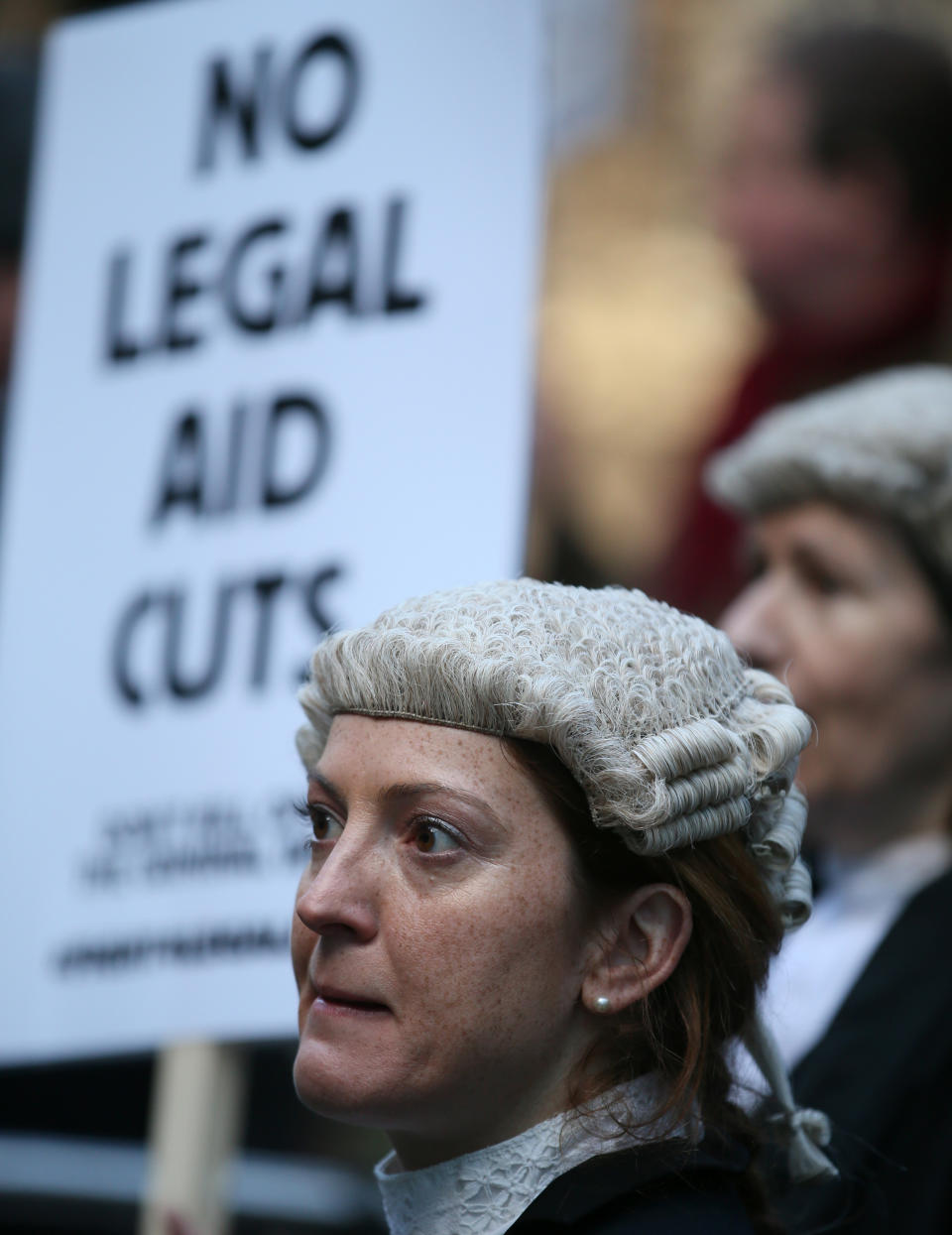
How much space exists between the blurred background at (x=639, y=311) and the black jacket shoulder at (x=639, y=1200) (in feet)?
6.50

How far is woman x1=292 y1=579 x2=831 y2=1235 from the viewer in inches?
69.9

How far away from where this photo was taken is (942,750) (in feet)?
9.83

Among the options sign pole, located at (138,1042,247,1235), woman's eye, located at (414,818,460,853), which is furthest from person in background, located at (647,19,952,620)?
woman's eye, located at (414,818,460,853)

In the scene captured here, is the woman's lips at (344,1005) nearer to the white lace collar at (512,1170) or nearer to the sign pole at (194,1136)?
the white lace collar at (512,1170)

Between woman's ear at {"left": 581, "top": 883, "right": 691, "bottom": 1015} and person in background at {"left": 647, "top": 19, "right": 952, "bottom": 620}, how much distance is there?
211cm

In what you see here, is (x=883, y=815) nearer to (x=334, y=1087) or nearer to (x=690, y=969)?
(x=690, y=969)

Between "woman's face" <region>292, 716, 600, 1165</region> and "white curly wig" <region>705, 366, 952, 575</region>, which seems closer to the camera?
"woman's face" <region>292, 716, 600, 1165</region>

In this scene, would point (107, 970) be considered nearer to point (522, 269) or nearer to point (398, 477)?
point (398, 477)

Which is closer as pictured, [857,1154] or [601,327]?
[857,1154]

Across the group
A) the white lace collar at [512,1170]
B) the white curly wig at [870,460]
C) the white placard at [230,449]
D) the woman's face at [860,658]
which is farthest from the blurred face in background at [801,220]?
the white lace collar at [512,1170]

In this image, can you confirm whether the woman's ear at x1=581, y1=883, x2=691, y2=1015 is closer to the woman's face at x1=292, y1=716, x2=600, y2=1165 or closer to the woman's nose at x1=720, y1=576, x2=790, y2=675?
the woman's face at x1=292, y1=716, x2=600, y2=1165

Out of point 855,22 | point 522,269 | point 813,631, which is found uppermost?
point 855,22

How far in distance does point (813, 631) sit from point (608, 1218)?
1409mm

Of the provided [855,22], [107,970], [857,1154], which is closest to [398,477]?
[107,970]
